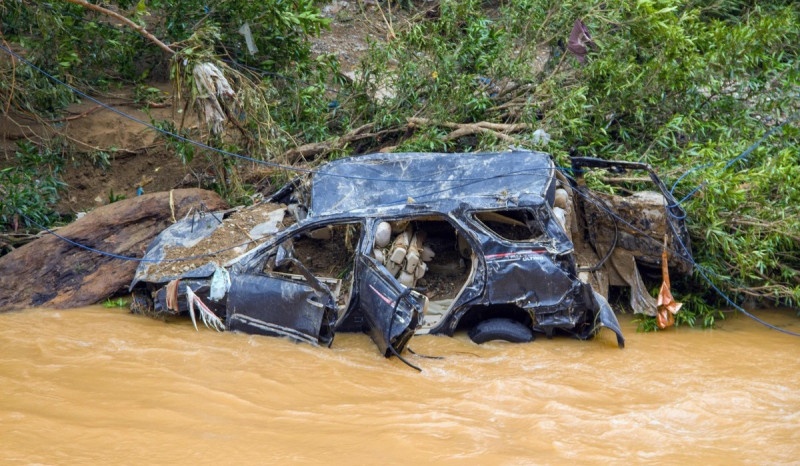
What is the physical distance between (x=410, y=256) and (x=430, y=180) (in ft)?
2.82

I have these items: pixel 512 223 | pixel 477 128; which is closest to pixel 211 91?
pixel 477 128

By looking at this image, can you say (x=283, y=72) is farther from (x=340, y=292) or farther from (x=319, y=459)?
(x=319, y=459)

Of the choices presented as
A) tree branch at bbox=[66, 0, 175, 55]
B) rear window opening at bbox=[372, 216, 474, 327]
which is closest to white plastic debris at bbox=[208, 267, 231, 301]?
rear window opening at bbox=[372, 216, 474, 327]

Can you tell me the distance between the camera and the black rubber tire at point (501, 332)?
6.84m

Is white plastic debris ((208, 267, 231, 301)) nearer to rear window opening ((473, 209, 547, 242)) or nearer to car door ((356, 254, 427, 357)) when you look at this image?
car door ((356, 254, 427, 357))

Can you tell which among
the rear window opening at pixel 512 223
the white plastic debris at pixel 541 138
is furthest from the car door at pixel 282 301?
the white plastic debris at pixel 541 138

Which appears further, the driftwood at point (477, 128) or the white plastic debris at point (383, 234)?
the driftwood at point (477, 128)

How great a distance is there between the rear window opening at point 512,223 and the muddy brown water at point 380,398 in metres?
1.12

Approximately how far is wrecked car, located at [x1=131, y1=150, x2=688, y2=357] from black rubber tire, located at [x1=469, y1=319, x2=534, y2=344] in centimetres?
2

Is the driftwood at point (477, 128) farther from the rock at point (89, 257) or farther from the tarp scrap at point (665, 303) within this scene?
the rock at point (89, 257)

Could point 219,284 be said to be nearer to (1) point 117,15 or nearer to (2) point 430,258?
(2) point 430,258

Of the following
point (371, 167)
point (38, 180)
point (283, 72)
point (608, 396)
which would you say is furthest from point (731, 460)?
point (38, 180)

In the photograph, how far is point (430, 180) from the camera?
7.34 metres

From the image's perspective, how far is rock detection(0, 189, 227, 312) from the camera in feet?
26.1
